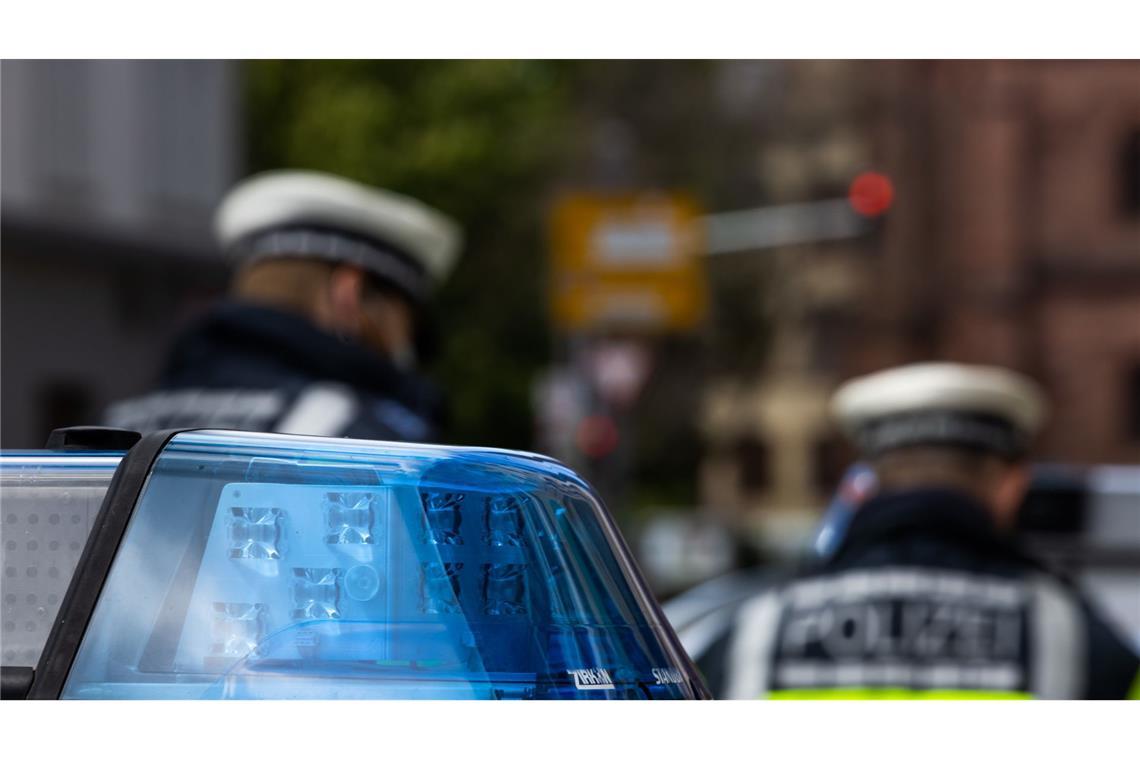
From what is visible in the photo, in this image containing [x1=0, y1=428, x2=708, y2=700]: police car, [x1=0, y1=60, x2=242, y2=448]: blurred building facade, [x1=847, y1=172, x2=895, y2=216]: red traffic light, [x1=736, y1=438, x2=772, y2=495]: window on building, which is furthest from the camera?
[x1=736, y1=438, x2=772, y2=495]: window on building

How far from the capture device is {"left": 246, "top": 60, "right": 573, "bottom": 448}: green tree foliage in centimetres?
2411

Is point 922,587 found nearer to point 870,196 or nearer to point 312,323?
point 312,323

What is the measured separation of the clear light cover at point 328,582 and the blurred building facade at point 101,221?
32.1 feet

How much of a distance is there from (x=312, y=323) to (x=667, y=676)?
1.93 m

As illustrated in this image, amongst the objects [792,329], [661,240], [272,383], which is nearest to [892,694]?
[272,383]

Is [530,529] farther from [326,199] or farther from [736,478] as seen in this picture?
[736,478]

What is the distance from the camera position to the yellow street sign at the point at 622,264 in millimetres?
17094

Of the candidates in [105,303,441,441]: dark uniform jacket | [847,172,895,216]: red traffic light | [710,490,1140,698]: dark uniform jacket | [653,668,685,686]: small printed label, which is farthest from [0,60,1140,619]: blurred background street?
[653,668,685,686]: small printed label

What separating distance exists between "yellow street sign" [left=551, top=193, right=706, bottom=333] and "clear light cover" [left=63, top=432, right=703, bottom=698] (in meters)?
15.5

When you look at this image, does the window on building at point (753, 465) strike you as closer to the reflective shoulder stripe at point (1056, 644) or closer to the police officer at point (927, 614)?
the police officer at point (927, 614)

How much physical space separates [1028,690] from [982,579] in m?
0.22

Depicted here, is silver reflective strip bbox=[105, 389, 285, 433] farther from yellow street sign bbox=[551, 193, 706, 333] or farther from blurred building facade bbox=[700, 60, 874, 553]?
blurred building facade bbox=[700, 60, 874, 553]

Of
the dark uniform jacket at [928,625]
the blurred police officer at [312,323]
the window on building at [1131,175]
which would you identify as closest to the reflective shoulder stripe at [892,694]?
the dark uniform jacket at [928,625]

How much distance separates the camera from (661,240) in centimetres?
1766
